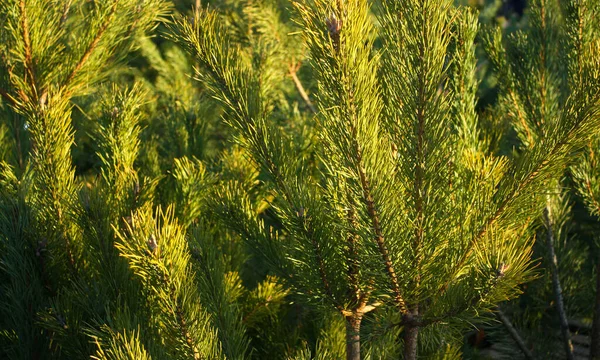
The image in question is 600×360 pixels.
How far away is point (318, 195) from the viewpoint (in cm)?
124

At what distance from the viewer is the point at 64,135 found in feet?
4.68

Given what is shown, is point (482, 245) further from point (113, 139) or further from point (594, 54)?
point (113, 139)

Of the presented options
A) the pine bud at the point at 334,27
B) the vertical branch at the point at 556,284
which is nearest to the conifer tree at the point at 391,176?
the pine bud at the point at 334,27

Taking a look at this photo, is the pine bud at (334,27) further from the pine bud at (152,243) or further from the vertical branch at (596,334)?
the vertical branch at (596,334)

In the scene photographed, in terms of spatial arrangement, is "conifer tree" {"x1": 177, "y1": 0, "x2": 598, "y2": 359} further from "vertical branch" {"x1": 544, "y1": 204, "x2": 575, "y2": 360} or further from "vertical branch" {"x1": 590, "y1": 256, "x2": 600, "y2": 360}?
"vertical branch" {"x1": 544, "y1": 204, "x2": 575, "y2": 360}

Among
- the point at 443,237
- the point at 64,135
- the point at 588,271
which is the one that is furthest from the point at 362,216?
the point at 588,271

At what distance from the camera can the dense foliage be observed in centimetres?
103

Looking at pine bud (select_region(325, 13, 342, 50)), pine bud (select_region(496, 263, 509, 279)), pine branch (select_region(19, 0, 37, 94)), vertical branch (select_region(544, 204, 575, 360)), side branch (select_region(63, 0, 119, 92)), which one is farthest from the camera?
vertical branch (select_region(544, 204, 575, 360))

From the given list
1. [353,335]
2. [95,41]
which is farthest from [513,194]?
[95,41]

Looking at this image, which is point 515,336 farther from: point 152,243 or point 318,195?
point 152,243

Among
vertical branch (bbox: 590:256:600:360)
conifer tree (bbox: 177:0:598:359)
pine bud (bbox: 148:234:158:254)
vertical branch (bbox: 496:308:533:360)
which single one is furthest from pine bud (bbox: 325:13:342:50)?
vertical branch (bbox: 496:308:533:360)

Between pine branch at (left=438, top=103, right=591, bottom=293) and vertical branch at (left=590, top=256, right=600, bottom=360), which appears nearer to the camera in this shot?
pine branch at (left=438, top=103, right=591, bottom=293)

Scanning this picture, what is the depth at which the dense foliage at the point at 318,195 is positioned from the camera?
3.37 feet

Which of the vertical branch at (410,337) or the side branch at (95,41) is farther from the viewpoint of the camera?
the side branch at (95,41)
